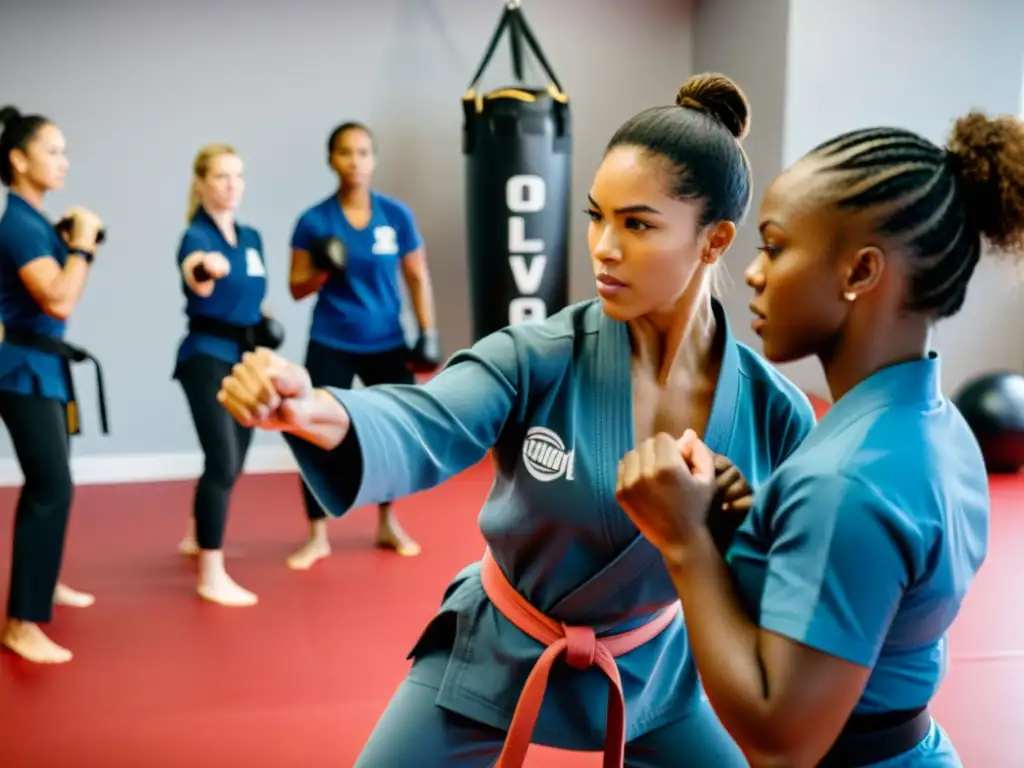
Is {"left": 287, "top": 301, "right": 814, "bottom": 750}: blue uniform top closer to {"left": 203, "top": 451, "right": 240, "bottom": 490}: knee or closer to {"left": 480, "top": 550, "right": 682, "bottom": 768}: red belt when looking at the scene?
{"left": 480, "top": 550, "right": 682, "bottom": 768}: red belt

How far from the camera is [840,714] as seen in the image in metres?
0.89

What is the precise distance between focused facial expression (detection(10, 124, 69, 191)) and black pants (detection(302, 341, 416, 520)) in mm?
1065

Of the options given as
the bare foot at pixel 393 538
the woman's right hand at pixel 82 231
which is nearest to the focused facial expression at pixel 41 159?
the woman's right hand at pixel 82 231

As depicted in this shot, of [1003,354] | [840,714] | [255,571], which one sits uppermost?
[840,714]

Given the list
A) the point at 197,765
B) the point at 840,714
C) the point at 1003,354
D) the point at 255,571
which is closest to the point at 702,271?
the point at 840,714

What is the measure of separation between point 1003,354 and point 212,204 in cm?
382

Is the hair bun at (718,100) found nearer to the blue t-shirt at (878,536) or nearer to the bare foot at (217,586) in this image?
the blue t-shirt at (878,536)

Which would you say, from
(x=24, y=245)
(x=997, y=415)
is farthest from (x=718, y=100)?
(x=997, y=415)

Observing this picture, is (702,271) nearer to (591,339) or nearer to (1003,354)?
(591,339)

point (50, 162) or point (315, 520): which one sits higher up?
point (50, 162)

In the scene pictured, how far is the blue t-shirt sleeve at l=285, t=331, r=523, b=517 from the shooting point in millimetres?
1162

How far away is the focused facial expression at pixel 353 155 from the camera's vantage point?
3703 millimetres

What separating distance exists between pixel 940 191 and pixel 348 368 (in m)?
2.92

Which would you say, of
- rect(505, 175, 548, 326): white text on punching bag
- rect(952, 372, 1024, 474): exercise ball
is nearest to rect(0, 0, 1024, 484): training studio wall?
rect(952, 372, 1024, 474): exercise ball
